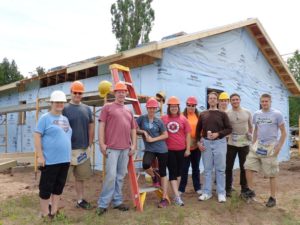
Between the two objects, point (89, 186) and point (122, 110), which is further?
point (89, 186)

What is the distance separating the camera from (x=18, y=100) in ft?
48.0

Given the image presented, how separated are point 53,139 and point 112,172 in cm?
99

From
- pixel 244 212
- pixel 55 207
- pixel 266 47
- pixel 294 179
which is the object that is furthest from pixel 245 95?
pixel 55 207

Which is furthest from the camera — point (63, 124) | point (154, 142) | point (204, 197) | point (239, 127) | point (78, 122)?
point (239, 127)

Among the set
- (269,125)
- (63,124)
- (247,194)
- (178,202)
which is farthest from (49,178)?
(269,125)

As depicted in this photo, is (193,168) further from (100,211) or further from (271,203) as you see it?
(100,211)

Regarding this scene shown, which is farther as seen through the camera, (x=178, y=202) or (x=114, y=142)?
(x=178, y=202)

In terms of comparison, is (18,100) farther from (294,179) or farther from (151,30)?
(151,30)

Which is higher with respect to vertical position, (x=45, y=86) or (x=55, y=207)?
(x=45, y=86)

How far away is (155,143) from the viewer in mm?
5180

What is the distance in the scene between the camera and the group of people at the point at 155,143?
14.5ft

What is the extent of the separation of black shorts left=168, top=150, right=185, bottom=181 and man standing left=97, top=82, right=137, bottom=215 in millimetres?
787

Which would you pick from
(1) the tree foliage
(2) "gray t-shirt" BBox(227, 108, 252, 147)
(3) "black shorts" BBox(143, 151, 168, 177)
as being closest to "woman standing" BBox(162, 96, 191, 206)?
(3) "black shorts" BBox(143, 151, 168, 177)

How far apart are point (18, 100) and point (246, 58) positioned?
979 cm
